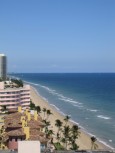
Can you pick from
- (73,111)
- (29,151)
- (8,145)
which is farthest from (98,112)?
(29,151)

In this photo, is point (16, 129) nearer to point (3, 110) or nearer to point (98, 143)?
point (98, 143)

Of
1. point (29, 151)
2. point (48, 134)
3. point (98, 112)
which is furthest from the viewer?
point (98, 112)

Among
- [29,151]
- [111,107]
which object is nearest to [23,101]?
[111,107]

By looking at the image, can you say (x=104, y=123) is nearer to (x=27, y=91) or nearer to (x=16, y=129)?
(x=27, y=91)

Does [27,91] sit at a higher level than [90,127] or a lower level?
higher

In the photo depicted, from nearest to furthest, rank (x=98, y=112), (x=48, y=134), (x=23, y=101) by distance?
(x=48, y=134), (x=23, y=101), (x=98, y=112)

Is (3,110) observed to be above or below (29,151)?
below

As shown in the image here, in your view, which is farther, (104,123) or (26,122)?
(104,123)

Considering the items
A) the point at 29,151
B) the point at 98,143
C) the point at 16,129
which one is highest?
the point at 29,151

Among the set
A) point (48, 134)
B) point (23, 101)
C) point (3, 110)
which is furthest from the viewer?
point (23, 101)

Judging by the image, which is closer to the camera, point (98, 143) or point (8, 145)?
point (8, 145)
